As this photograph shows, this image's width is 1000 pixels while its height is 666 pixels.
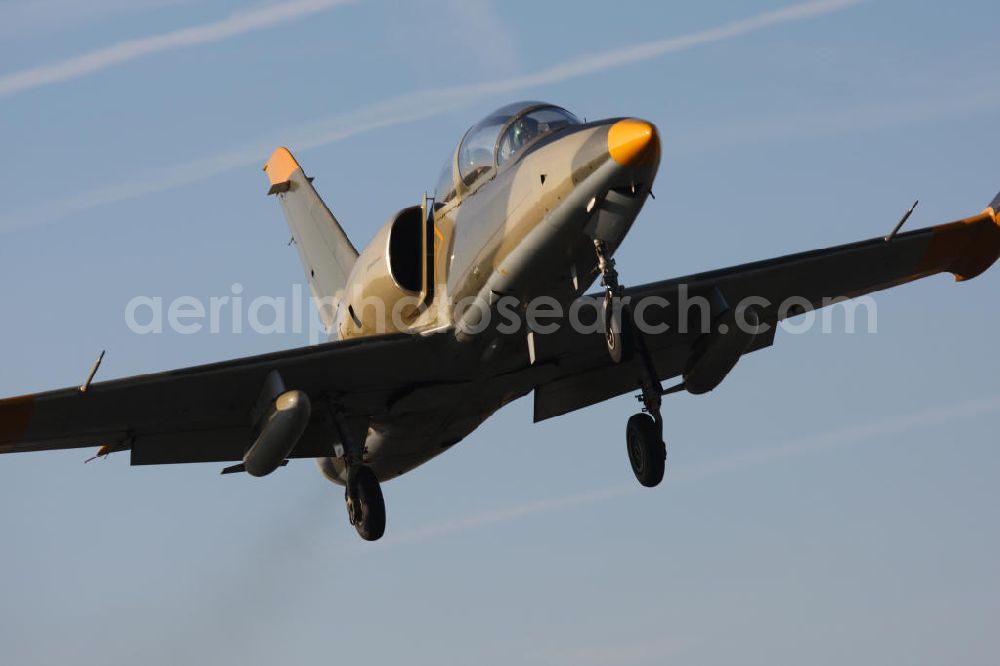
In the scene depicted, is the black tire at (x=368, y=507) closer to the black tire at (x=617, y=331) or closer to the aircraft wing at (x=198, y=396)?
the aircraft wing at (x=198, y=396)

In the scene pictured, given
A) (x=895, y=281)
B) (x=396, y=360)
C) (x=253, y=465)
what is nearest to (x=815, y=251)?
(x=895, y=281)

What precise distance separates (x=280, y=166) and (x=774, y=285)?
10.5 m

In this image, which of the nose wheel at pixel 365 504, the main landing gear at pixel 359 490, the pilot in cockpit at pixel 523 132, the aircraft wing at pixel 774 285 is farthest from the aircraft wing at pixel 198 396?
the pilot in cockpit at pixel 523 132

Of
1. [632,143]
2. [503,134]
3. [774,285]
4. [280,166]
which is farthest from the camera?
[280,166]

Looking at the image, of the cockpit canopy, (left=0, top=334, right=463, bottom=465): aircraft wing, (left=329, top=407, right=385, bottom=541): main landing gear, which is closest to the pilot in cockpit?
the cockpit canopy

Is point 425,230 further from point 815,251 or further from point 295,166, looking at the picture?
point 295,166

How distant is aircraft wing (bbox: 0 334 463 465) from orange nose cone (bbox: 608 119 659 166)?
3.87 m

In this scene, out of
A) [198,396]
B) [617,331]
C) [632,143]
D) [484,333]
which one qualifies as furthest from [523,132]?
[198,396]

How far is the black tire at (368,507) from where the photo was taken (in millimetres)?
22609

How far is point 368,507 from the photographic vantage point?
22.6 m

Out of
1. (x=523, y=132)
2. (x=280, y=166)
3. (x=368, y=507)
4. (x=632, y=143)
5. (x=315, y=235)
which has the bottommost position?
(x=368, y=507)

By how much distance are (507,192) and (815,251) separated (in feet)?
20.1

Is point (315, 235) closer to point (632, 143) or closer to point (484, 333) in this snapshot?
point (484, 333)

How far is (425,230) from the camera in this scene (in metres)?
21.8
